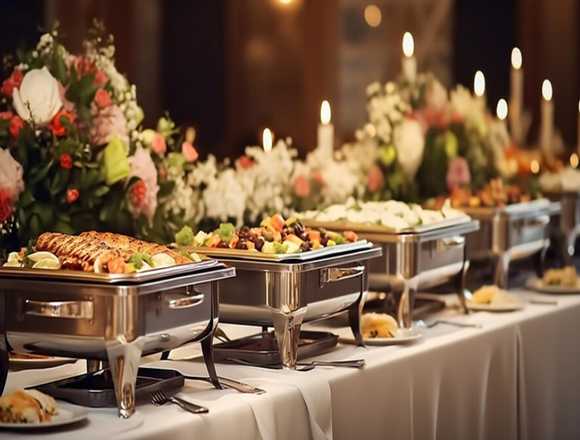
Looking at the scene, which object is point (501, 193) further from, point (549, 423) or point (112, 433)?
point (112, 433)

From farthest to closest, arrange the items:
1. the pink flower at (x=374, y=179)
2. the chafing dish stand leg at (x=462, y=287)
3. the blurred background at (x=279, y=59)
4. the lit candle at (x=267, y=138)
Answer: the blurred background at (x=279, y=59)
the pink flower at (x=374, y=179)
the chafing dish stand leg at (x=462, y=287)
the lit candle at (x=267, y=138)

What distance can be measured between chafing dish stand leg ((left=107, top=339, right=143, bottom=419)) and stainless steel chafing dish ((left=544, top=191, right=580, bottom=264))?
9.81 ft

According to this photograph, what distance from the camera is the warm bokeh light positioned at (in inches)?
373

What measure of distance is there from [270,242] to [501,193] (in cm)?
172

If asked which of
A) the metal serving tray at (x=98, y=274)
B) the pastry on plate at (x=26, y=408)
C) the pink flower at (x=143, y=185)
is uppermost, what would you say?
the pink flower at (x=143, y=185)

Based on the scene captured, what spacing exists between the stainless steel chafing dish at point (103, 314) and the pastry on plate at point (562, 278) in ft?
7.21

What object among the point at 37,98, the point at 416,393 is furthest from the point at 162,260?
the point at 416,393

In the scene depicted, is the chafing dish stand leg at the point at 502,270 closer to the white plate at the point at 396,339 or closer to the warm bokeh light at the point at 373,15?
the white plate at the point at 396,339

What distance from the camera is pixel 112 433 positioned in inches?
99.7

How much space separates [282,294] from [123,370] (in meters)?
0.63

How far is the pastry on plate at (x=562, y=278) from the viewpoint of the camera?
471 cm

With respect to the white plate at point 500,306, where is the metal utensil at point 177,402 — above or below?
above

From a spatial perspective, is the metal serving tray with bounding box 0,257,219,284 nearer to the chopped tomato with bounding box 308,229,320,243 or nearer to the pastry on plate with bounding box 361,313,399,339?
the chopped tomato with bounding box 308,229,320,243

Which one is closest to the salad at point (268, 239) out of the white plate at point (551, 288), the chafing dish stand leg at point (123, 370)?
the chafing dish stand leg at point (123, 370)
